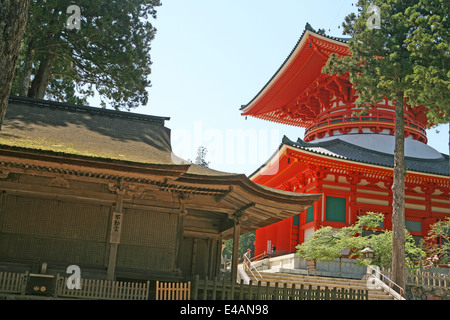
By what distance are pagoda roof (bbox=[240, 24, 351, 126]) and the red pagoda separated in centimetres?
6

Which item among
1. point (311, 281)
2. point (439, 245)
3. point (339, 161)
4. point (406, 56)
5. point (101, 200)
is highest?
point (406, 56)

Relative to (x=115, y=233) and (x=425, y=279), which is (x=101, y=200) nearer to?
(x=115, y=233)

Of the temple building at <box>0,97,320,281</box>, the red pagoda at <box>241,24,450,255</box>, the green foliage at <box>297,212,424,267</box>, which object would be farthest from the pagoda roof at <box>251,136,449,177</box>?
the temple building at <box>0,97,320,281</box>

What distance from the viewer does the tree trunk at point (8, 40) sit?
21.3 feet

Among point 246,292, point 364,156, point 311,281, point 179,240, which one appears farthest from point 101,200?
point 364,156

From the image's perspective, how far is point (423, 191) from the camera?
26.3 metres

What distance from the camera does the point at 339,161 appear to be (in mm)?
23922

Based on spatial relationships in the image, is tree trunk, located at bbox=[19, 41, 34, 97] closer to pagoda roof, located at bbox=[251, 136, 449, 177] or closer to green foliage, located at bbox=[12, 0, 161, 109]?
green foliage, located at bbox=[12, 0, 161, 109]

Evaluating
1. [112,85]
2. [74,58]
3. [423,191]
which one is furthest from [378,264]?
[74,58]

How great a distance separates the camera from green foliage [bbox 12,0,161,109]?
789 inches

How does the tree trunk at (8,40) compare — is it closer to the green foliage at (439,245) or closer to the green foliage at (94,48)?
the green foliage at (94,48)

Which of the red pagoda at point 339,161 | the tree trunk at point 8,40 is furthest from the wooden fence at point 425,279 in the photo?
the tree trunk at point 8,40

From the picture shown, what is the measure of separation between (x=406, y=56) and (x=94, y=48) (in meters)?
13.1
